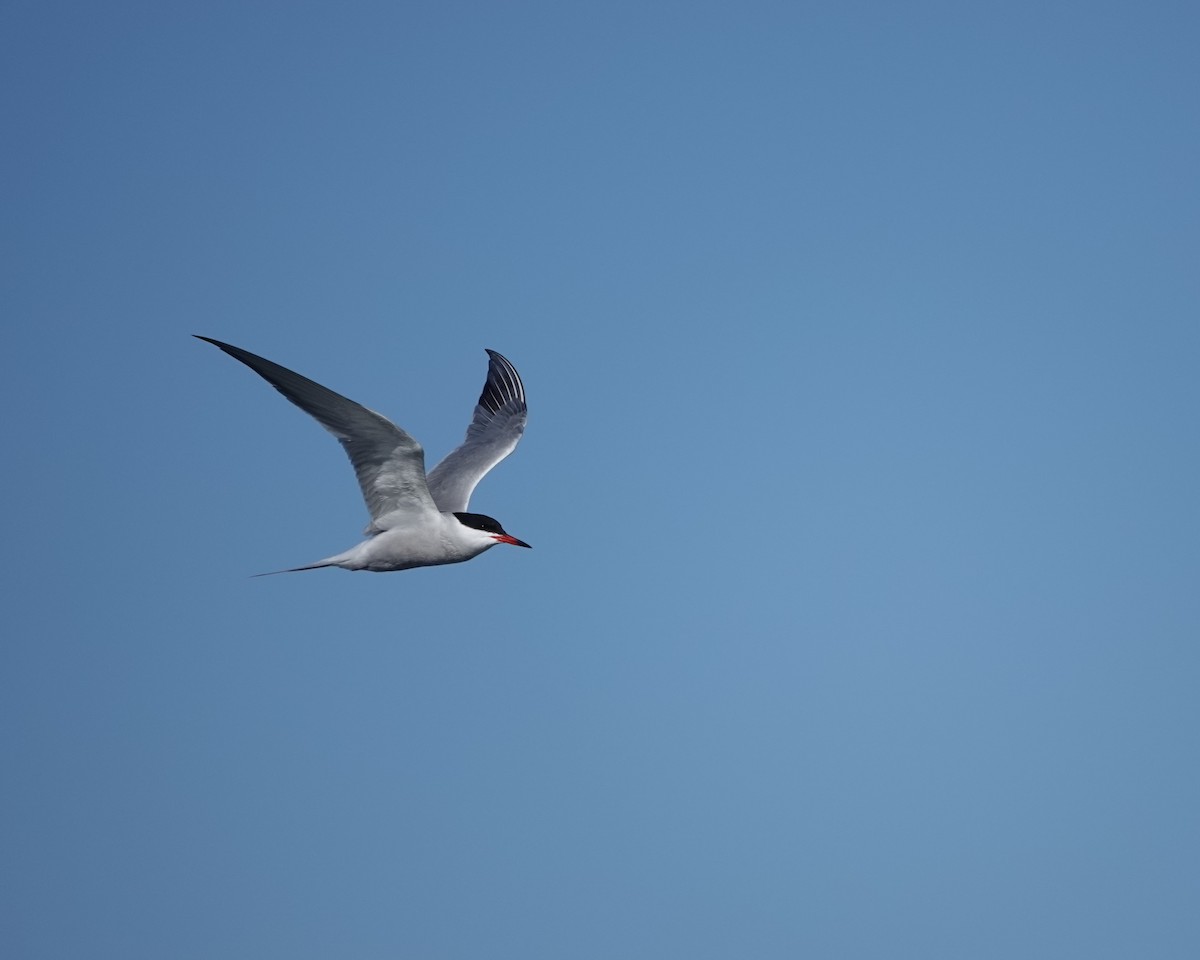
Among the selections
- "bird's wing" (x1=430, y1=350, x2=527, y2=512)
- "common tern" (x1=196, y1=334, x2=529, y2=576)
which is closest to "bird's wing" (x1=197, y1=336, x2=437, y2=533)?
"common tern" (x1=196, y1=334, x2=529, y2=576)

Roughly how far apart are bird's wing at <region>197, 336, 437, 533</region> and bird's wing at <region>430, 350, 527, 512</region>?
9.66 feet

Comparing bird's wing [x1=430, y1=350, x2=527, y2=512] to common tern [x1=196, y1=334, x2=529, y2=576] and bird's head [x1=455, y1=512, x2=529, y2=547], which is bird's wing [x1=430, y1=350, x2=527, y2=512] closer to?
common tern [x1=196, y1=334, x2=529, y2=576]

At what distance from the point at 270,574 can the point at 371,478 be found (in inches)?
82.1

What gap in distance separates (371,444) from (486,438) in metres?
5.92

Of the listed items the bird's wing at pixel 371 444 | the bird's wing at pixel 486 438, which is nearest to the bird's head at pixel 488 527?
the bird's wing at pixel 371 444

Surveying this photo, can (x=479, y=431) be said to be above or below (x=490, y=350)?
below

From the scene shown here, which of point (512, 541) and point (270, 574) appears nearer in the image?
point (270, 574)

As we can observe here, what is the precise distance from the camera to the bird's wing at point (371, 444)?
1521cm

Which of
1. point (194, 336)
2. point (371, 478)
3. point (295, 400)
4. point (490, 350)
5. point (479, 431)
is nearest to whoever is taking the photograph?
point (194, 336)

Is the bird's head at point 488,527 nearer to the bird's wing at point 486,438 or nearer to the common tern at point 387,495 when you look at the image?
the common tern at point 387,495

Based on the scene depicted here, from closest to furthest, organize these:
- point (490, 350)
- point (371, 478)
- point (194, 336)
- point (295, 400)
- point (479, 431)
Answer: point (194, 336) → point (295, 400) → point (371, 478) → point (479, 431) → point (490, 350)

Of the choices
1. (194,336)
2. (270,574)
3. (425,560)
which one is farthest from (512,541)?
(194,336)

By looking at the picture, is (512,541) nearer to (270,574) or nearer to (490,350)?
(270,574)

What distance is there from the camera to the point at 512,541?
18.2 m
